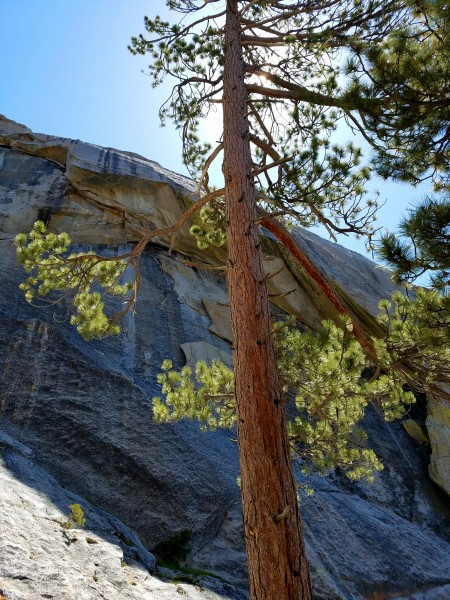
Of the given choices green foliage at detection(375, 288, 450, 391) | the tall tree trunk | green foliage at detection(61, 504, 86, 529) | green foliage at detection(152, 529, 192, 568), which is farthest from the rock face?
green foliage at detection(375, 288, 450, 391)

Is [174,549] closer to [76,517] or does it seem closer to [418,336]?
[76,517]

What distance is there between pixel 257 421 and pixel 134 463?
347 centimetres

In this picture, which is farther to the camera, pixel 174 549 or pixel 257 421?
pixel 174 549

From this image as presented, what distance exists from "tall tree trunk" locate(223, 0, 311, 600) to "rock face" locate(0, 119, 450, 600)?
5.05ft

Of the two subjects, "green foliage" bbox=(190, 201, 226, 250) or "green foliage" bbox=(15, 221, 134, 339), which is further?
"green foliage" bbox=(190, 201, 226, 250)

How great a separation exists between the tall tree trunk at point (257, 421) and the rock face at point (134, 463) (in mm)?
1538

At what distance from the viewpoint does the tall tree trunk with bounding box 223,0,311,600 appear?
344 centimetres

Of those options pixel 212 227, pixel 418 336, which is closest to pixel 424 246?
pixel 418 336

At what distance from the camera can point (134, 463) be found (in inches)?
273

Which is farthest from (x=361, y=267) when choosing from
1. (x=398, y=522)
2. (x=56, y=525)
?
(x=56, y=525)

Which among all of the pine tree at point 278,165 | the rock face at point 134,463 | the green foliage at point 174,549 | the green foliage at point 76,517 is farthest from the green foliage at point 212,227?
the green foliage at point 174,549

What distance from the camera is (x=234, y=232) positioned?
5258 mm

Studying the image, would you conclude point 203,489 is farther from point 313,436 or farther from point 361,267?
point 361,267

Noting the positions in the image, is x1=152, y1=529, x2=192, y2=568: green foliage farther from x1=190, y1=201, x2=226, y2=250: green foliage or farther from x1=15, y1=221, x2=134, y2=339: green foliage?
x1=190, y1=201, x2=226, y2=250: green foliage
